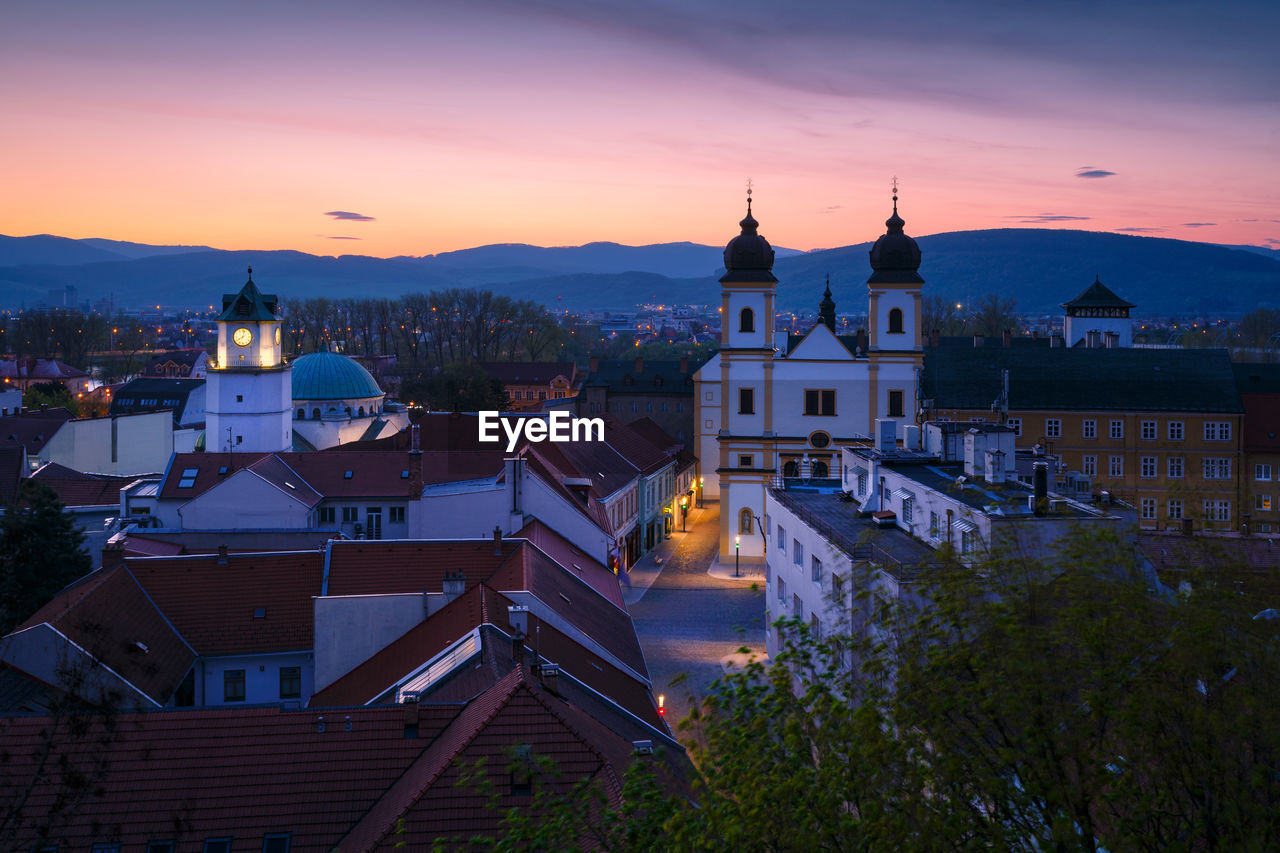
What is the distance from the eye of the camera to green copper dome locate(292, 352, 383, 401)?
71375 millimetres

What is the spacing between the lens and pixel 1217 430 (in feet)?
178

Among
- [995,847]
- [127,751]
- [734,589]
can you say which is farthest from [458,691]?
[734,589]

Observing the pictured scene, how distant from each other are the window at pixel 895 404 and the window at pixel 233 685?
33059 millimetres

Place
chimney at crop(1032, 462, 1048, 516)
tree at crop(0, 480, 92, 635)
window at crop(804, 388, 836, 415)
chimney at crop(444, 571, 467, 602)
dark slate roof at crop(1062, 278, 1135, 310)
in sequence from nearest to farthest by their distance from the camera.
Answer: chimney at crop(1032, 462, 1048, 516) < chimney at crop(444, 571, 467, 602) < tree at crop(0, 480, 92, 635) < window at crop(804, 388, 836, 415) < dark slate roof at crop(1062, 278, 1135, 310)

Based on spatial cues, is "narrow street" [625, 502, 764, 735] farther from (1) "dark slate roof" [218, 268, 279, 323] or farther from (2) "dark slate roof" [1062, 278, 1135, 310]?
(2) "dark slate roof" [1062, 278, 1135, 310]

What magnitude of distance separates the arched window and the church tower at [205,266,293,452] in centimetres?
2934

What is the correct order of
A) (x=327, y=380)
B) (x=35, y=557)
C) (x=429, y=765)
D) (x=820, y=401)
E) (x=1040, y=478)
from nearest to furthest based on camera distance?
(x=429, y=765)
(x=1040, y=478)
(x=35, y=557)
(x=820, y=401)
(x=327, y=380)

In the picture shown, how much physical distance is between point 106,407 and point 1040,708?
10676 centimetres

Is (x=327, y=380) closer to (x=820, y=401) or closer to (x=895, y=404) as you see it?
(x=820, y=401)

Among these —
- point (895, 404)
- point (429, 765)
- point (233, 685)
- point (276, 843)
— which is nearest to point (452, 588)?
point (233, 685)

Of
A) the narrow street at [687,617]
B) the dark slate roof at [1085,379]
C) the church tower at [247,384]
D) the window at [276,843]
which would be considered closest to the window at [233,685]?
the narrow street at [687,617]

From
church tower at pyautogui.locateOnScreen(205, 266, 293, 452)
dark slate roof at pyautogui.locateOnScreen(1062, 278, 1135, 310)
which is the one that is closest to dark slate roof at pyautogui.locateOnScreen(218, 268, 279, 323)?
church tower at pyautogui.locateOnScreen(205, 266, 293, 452)

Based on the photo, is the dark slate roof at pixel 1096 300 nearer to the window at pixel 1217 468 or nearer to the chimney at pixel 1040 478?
the window at pixel 1217 468

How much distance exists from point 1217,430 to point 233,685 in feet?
146
